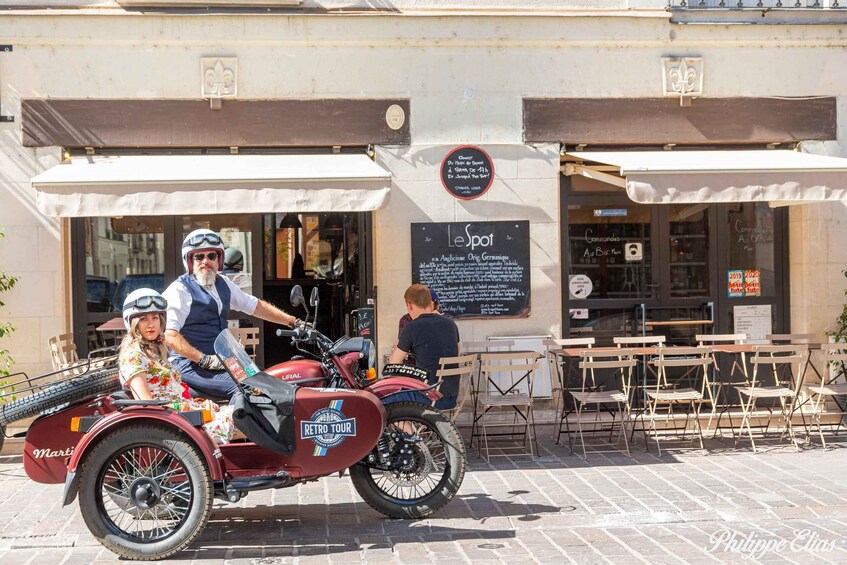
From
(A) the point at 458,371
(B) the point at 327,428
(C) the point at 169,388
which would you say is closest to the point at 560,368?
(A) the point at 458,371

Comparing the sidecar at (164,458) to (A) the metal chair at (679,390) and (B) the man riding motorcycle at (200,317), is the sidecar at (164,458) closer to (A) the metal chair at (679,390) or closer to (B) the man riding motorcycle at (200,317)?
(B) the man riding motorcycle at (200,317)

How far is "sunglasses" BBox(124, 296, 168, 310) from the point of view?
5.53 m

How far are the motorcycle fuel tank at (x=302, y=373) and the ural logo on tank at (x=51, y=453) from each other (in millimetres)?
1212

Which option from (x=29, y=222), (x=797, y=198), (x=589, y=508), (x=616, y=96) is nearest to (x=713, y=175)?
(x=797, y=198)

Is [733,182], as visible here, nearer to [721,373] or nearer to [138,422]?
[721,373]

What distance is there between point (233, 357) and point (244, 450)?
0.58 m

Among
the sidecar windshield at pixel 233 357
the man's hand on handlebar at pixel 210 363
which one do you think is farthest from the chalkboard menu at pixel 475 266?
the sidecar windshield at pixel 233 357

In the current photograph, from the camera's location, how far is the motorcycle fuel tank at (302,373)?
609 cm

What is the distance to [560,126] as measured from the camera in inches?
376

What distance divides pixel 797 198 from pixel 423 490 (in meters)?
4.31

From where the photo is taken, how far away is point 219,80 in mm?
9164

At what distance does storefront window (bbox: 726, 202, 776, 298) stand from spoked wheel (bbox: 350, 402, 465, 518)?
510 centimetres

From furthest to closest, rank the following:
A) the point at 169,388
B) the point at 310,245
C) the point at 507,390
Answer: the point at 310,245 → the point at 507,390 → the point at 169,388

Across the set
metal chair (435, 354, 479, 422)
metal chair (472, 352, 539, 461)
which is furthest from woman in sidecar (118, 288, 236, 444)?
metal chair (472, 352, 539, 461)
